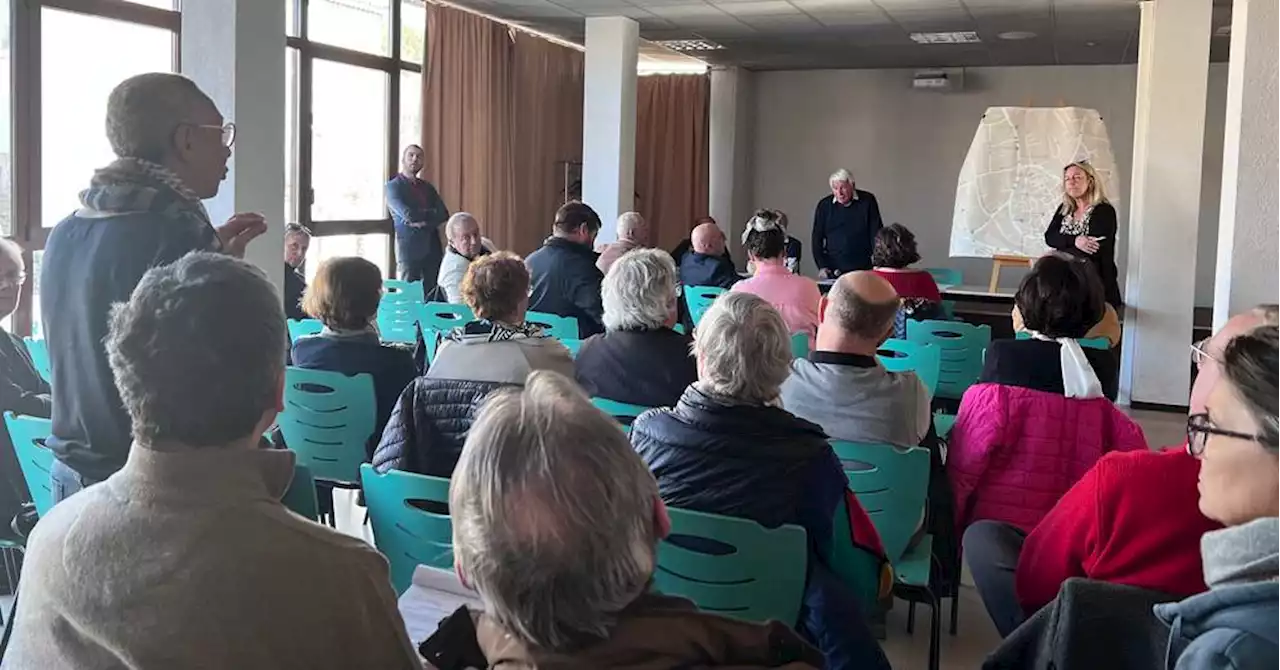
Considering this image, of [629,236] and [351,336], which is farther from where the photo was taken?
[629,236]

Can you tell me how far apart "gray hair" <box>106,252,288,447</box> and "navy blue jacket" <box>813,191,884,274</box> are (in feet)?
25.2

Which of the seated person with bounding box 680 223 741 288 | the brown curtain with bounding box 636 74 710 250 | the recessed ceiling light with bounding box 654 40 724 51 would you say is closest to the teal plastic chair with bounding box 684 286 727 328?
the seated person with bounding box 680 223 741 288

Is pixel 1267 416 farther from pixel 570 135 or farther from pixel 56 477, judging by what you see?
pixel 570 135

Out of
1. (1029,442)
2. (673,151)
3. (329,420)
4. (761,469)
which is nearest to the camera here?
(761,469)

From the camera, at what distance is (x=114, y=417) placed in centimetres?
213

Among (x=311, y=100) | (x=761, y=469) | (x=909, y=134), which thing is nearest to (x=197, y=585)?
(x=761, y=469)

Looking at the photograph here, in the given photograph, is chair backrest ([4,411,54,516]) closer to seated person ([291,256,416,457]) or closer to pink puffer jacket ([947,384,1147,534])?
seated person ([291,256,416,457])

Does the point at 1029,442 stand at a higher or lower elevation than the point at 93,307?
lower

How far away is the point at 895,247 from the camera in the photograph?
219 inches

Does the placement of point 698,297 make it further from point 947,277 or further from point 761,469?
point 761,469

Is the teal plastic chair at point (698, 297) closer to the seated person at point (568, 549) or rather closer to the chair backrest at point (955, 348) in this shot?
the chair backrest at point (955, 348)

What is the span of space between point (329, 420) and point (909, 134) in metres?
10.4

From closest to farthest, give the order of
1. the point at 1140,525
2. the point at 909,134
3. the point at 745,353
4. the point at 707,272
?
the point at 1140,525, the point at 745,353, the point at 707,272, the point at 909,134

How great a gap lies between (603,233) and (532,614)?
7921 mm
